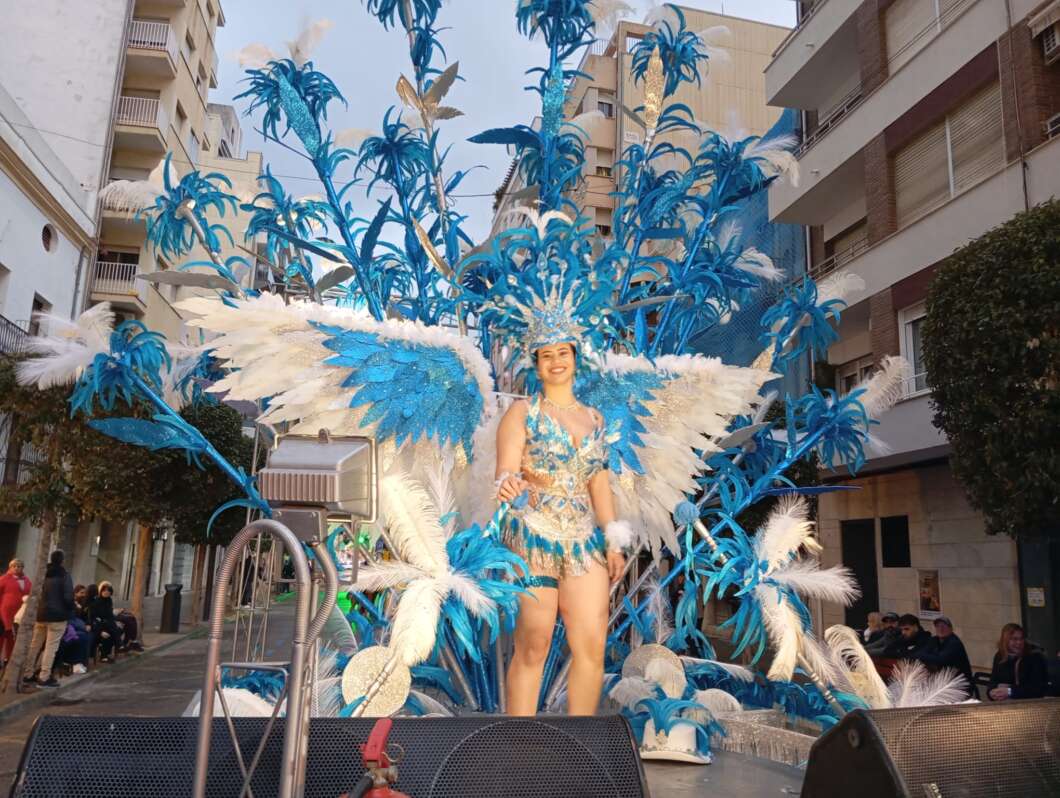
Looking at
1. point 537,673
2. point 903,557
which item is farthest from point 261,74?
point 903,557

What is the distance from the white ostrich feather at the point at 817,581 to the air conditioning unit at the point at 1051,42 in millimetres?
8853

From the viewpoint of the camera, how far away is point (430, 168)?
18.9ft

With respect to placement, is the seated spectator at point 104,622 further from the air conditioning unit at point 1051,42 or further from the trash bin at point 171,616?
the air conditioning unit at point 1051,42

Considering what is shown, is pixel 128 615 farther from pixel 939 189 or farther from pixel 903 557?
pixel 939 189

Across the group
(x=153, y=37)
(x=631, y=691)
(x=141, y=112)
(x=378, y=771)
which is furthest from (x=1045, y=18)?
(x=153, y=37)

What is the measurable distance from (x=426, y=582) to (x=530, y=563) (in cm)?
50

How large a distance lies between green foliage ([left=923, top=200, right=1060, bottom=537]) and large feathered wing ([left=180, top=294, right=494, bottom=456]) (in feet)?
18.4

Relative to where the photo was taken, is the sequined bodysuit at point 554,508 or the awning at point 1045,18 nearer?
the sequined bodysuit at point 554,508

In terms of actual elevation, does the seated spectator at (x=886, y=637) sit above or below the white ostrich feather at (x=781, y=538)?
below

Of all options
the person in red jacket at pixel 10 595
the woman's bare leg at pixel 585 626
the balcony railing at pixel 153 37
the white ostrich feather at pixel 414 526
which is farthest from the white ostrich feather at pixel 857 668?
the balcony railing at pixel 153 37

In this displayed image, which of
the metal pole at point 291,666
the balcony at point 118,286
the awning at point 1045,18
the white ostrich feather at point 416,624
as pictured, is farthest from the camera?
the balcony at point 118,286

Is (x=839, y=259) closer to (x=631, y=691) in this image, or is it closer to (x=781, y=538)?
(x=781, y=538)

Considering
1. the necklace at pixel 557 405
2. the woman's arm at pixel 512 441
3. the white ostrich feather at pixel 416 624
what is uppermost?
the necklace at pixel 557 405

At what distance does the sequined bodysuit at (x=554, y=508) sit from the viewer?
4.09 meters
